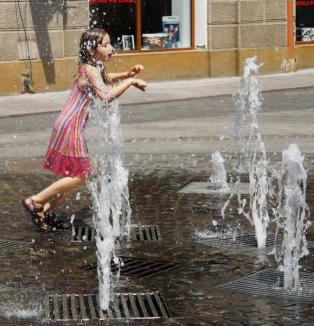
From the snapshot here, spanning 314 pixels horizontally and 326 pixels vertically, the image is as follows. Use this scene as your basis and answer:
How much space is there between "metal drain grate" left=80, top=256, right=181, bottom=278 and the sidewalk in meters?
10.8

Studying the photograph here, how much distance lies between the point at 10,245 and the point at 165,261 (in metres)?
1.24

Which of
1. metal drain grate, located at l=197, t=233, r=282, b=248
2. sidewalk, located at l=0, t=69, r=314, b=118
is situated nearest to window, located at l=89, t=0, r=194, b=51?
sidewalk, located at l=0, t=69, r=314, b=118

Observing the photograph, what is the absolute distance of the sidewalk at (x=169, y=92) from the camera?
19.9 m

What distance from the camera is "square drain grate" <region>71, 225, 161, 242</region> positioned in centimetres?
911

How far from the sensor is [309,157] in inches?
530

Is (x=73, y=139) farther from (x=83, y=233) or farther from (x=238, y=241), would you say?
(x=238, y=241)

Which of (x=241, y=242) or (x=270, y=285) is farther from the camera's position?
(x=241, y=242)

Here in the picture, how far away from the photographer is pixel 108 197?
9.01 meters

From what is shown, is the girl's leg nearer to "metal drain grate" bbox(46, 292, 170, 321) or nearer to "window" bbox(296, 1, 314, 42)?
"metal drain grate" bbox(46, 292, 170, 321)

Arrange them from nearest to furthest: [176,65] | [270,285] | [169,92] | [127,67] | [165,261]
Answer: [270,285] < [165,261] < [169,92] < [127,67] < [176,65]

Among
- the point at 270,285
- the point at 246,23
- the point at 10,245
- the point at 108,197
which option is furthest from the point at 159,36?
the point at 270,285

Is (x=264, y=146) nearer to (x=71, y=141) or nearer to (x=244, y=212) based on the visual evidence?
(x=244, y=212)

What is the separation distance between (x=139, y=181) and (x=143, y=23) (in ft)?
40.1

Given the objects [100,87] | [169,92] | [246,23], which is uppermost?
[100,87]
